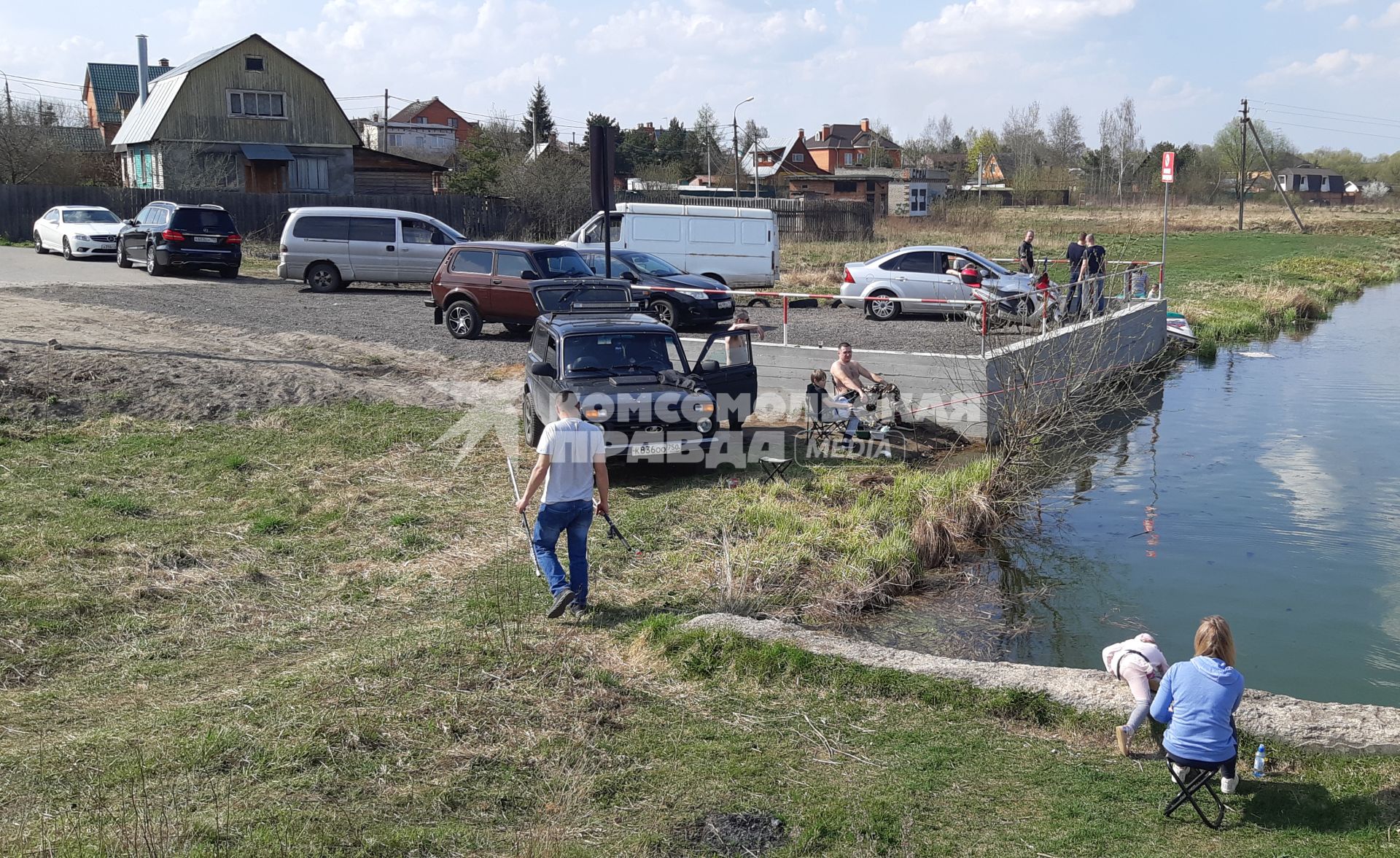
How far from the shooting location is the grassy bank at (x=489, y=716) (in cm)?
495

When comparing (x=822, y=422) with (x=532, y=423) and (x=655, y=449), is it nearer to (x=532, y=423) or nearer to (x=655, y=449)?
(x=655, y=449)

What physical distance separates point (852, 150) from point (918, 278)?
7780 centimetres

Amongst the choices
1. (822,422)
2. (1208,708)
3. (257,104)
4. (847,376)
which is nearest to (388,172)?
(257,104)

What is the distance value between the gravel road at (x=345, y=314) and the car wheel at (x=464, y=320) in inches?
10.0

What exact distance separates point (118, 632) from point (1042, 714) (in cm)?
575

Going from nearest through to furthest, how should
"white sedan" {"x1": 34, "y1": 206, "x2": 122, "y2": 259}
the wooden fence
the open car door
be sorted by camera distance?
1. the open car door
2. "white sedan" {"x1": 34, "y1": 206, "x2": 122, "y2": 259}
3. the wooden fence

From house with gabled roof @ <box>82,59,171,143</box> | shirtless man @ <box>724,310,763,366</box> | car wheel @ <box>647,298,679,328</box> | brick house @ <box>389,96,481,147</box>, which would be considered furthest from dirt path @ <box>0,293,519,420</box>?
brick house @ <box>389,96,481,147</box>

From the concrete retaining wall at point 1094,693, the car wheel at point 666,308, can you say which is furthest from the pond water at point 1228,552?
the car wheel at point 666,308

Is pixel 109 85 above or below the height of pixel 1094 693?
above

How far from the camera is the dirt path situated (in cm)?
1377

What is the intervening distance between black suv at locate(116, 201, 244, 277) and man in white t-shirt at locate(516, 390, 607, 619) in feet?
68.9

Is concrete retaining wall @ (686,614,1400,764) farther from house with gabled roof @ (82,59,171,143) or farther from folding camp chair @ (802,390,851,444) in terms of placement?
house with gabled roof @ (82,59,171,143)

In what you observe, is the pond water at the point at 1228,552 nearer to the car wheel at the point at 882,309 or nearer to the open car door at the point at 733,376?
→ the open car door at the point at 733,376

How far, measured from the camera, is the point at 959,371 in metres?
14.3
